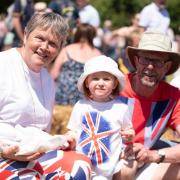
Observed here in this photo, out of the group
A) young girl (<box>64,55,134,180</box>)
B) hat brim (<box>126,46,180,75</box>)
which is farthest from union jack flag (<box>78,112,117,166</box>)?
hat brim (<box>126,46,180,75</box>)

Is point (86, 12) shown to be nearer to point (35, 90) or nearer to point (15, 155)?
point (35, 90)

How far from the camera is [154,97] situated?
4117mm

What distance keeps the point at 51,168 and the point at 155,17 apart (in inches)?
288

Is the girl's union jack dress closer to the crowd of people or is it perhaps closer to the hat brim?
the crowd of people

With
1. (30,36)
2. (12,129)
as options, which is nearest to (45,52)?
(30,36)

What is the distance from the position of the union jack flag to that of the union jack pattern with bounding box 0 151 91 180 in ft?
0.39

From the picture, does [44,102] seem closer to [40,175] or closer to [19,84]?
[19,84]

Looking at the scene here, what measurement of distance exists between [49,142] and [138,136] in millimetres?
923

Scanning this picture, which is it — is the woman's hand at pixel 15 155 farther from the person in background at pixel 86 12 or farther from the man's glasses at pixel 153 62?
the person in background at pixel 86 12

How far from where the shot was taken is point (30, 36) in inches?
142

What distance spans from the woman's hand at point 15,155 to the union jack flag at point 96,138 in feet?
1.36

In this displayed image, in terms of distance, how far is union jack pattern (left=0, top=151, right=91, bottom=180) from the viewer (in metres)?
3.31

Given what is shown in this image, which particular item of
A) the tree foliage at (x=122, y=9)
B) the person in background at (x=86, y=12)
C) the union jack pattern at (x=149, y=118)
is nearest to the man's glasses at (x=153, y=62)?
the union jack pattern at (x=149, y=118)

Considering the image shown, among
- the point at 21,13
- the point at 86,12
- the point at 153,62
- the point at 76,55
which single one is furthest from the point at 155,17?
the point at 153,62
